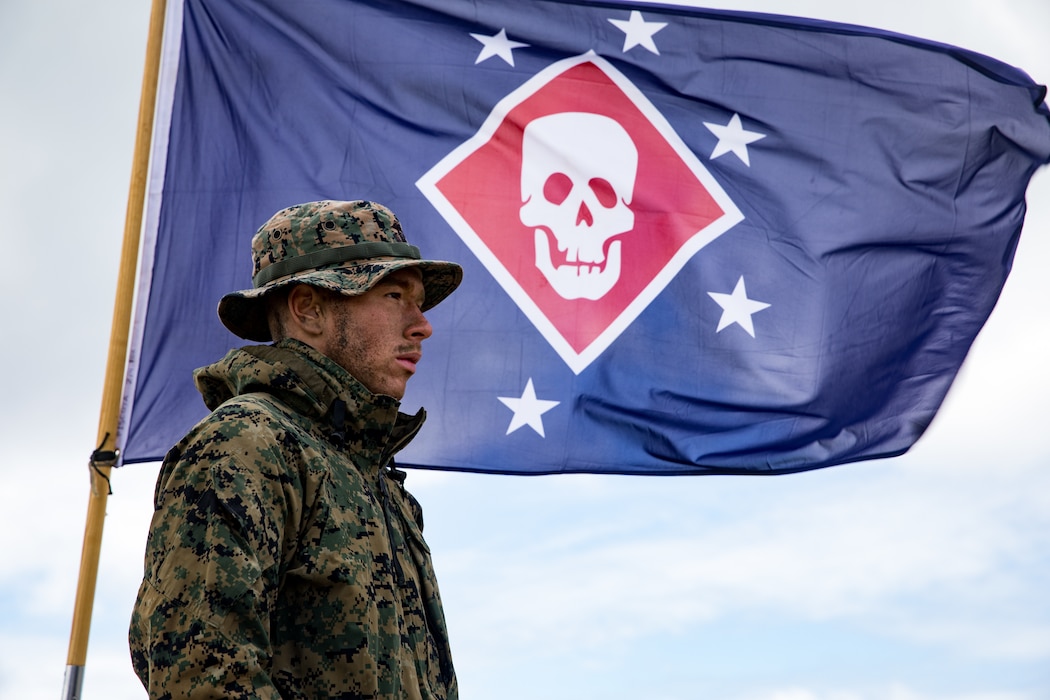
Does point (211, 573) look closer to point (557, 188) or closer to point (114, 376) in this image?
point (114, 376)

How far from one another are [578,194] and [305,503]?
202 inches

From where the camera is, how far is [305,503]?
10.5ft

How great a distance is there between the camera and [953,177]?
8820 mm

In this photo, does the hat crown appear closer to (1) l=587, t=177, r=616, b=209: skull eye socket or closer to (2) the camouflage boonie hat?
(2) the camouflage boonie hat

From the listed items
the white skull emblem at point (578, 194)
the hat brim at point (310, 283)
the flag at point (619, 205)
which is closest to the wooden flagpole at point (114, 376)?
the flag at point (619, 205)

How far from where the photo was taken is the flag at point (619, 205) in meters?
7.43

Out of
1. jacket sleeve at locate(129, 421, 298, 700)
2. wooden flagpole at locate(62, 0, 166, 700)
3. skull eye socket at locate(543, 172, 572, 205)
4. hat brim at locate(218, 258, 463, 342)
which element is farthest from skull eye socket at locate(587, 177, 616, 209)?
jacket sleeve at locate(129, 421, 298, 700)

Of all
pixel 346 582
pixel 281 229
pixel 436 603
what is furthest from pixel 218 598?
pixel 281 229

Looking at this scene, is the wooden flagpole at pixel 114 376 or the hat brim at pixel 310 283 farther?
the wooden flagpole at pixel 114 376

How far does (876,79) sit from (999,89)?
2.84ft

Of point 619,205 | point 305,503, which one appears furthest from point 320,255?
point 619,205

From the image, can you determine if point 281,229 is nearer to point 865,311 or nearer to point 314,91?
point 314,91

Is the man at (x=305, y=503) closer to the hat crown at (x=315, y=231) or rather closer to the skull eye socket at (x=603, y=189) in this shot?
the hat crown at (x=315, y=231)

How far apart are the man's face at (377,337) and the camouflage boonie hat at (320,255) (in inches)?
2.8
